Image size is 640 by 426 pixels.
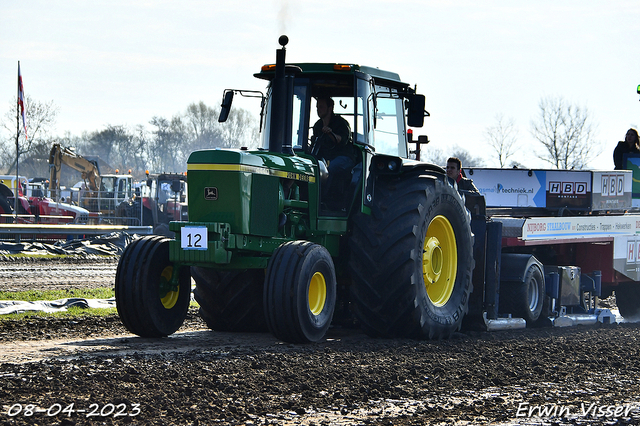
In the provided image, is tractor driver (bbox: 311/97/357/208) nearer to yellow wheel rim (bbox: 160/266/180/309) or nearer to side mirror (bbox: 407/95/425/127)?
side mirror (bbox: 407/95/425/127)

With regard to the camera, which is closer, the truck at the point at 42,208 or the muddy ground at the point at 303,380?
the muddy ground at the point at 303,380

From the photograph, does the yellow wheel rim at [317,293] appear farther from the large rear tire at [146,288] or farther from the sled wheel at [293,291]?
the large rear tire at [146,288]

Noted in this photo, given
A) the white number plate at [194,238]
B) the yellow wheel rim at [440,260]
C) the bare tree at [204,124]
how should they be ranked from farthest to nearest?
the bare tree at [204,124], the yellow wheel rim at [440,260], the white number plate at [194,238]

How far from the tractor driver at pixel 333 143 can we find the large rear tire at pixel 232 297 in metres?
1.28

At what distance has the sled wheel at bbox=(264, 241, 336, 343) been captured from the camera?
7.06 m

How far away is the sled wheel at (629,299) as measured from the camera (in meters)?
13.7

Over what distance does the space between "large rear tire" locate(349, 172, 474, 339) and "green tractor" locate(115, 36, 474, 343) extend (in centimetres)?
1

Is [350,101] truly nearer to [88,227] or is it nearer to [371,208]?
[371,208]

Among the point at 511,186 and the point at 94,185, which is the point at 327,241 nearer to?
the point at 511,186

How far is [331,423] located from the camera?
478cm

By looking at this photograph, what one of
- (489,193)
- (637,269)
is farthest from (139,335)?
(637,269)

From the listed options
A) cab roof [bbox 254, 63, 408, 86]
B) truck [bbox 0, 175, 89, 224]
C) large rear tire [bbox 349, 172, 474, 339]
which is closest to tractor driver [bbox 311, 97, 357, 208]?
cab roof [bbox 254, 63, 408, 86]

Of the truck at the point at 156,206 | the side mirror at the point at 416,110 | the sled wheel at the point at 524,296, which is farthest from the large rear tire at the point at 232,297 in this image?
the truck at the point at 156,206

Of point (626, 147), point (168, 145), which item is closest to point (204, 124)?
point (168, 145)
